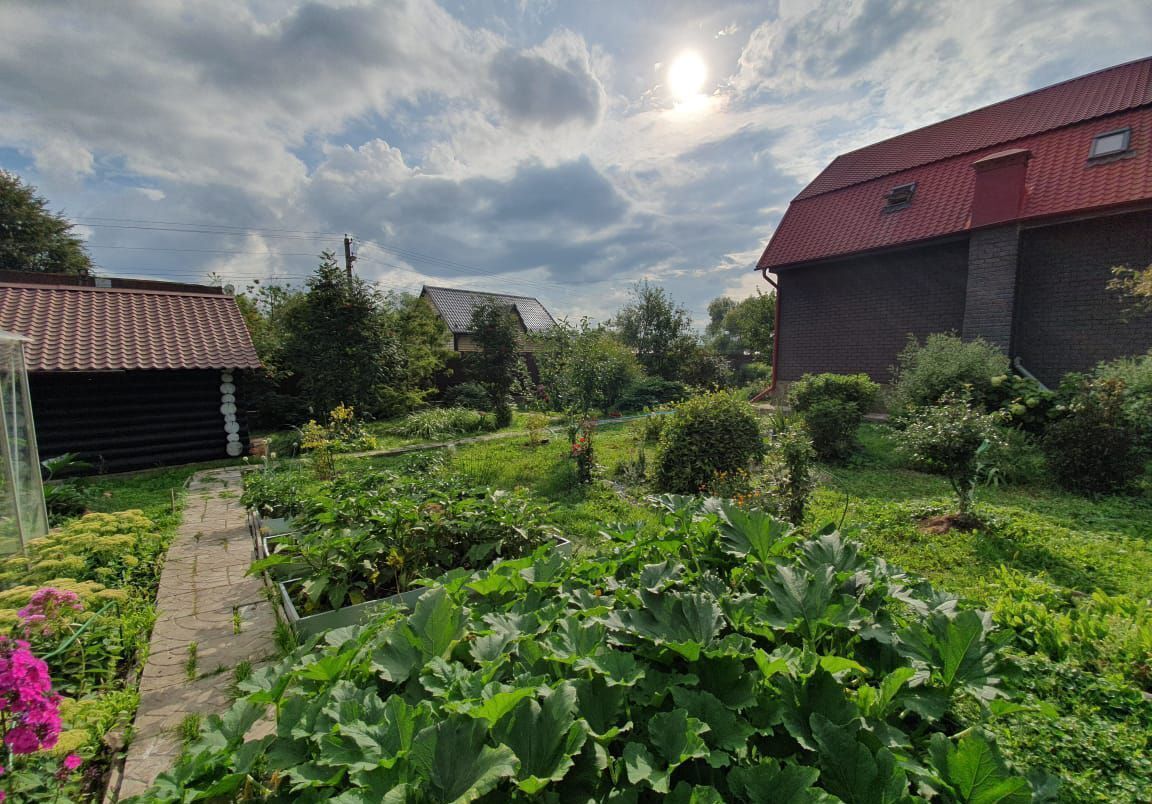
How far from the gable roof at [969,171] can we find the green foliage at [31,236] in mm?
24632

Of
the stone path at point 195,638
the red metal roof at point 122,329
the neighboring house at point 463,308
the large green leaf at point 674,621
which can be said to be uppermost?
the neighboring house at point 463,308

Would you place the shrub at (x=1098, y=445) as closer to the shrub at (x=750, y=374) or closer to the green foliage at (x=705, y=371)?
the green foliage at (x=705, y=371)

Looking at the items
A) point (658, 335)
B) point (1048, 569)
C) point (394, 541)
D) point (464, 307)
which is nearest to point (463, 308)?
point (464, 307)

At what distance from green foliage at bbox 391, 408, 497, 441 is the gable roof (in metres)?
8.25

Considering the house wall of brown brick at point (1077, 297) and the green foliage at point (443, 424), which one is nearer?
the house wall of brown brick at point (1077, 297)

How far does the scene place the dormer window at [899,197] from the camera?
11242mm

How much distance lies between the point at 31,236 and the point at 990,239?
3069 centimetres

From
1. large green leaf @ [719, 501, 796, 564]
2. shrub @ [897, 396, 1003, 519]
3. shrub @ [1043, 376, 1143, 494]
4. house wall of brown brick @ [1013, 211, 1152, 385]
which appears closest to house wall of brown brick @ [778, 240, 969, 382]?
house wall of brown brick @ [1013, 211, 1152, 385]

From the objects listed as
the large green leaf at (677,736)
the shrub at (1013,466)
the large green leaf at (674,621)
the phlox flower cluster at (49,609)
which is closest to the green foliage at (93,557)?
the phlox flower cluster at (49,609)

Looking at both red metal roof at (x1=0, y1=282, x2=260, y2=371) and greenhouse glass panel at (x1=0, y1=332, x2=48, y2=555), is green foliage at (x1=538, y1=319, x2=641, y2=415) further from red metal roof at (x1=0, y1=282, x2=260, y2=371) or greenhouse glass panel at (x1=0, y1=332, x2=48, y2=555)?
greenhouse glass panel at (x1=0, y1=332, x2=48, y2=555)

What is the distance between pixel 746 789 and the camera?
0.99 meters

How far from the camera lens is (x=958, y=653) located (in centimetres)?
130

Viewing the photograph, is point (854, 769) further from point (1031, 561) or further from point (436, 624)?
point (1031, 561)

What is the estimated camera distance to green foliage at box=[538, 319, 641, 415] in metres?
9.48
